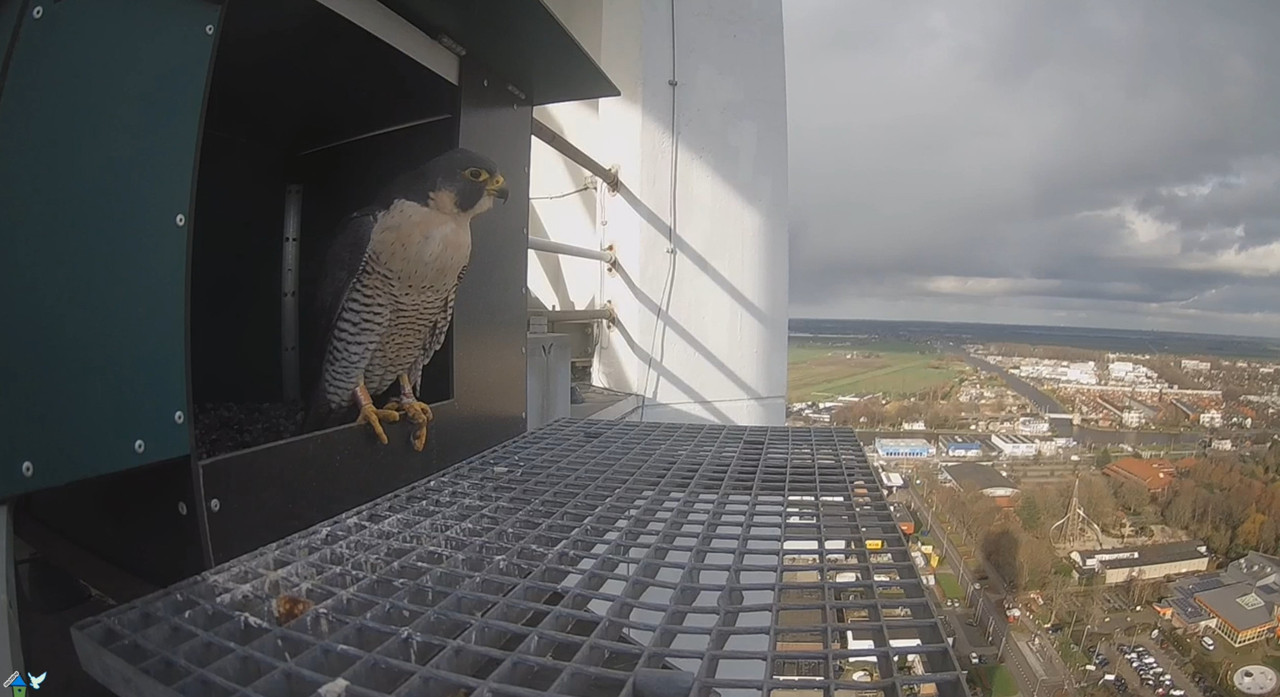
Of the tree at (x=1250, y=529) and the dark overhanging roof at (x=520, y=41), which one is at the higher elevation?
the dark overhanging roof at (x=520, y=41)

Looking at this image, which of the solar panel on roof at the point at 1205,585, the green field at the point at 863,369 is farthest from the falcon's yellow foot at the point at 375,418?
the solar panel on roof at the point at 1205,585

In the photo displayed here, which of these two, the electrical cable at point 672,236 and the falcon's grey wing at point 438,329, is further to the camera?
the electrical cable at point 672,236

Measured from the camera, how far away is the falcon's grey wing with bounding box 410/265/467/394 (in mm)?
1281

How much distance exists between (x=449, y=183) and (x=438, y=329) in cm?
34

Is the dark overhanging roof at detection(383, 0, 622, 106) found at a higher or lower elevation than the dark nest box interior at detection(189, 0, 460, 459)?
higher

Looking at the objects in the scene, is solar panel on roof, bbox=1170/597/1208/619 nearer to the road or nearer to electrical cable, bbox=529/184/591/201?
the road

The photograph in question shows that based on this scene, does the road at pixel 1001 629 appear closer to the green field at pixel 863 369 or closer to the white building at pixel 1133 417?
the white building at pixel 1133 417

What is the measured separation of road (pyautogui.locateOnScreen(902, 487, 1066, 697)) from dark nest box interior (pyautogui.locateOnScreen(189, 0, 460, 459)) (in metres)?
1.42

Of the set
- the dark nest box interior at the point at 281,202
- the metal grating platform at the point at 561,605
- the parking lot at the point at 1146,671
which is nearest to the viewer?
the metal grating platform at the point at 561,605

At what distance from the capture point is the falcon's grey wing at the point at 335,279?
3.93 ft

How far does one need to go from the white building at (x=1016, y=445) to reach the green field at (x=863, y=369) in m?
0.41

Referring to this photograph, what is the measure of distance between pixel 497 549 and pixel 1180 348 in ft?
10.8

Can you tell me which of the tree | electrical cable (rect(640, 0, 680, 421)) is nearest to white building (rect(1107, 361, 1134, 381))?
the tree

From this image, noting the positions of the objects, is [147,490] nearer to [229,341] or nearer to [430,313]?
[430,313]
